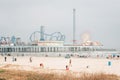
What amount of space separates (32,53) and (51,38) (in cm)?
2007

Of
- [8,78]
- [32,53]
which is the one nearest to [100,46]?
[32,53]

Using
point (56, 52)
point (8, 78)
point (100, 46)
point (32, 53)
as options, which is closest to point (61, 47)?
point (56, 52)

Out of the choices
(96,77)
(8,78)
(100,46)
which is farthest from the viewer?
(100,46)

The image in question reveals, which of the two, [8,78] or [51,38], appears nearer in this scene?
[8,78]

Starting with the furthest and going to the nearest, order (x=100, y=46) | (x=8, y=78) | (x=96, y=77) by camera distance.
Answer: (x=100, y=46) → (x=8, y=78) → (x=96, y=77)

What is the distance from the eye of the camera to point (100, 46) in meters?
117

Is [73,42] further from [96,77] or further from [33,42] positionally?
[96,77]

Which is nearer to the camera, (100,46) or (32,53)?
(32,53)

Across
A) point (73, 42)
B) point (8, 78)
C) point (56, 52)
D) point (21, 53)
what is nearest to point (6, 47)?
point (21, 53)

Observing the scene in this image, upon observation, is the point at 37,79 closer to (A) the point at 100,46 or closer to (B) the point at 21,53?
(B) the point at 21,53

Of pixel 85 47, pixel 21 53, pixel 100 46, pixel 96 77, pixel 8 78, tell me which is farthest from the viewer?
pixel 100 46

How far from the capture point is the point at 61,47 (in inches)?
4188

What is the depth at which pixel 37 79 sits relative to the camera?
13633 millimetres

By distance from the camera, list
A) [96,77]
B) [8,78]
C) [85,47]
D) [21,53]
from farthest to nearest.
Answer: [85,47]
[21,53]
[8,78]
[96,77]
